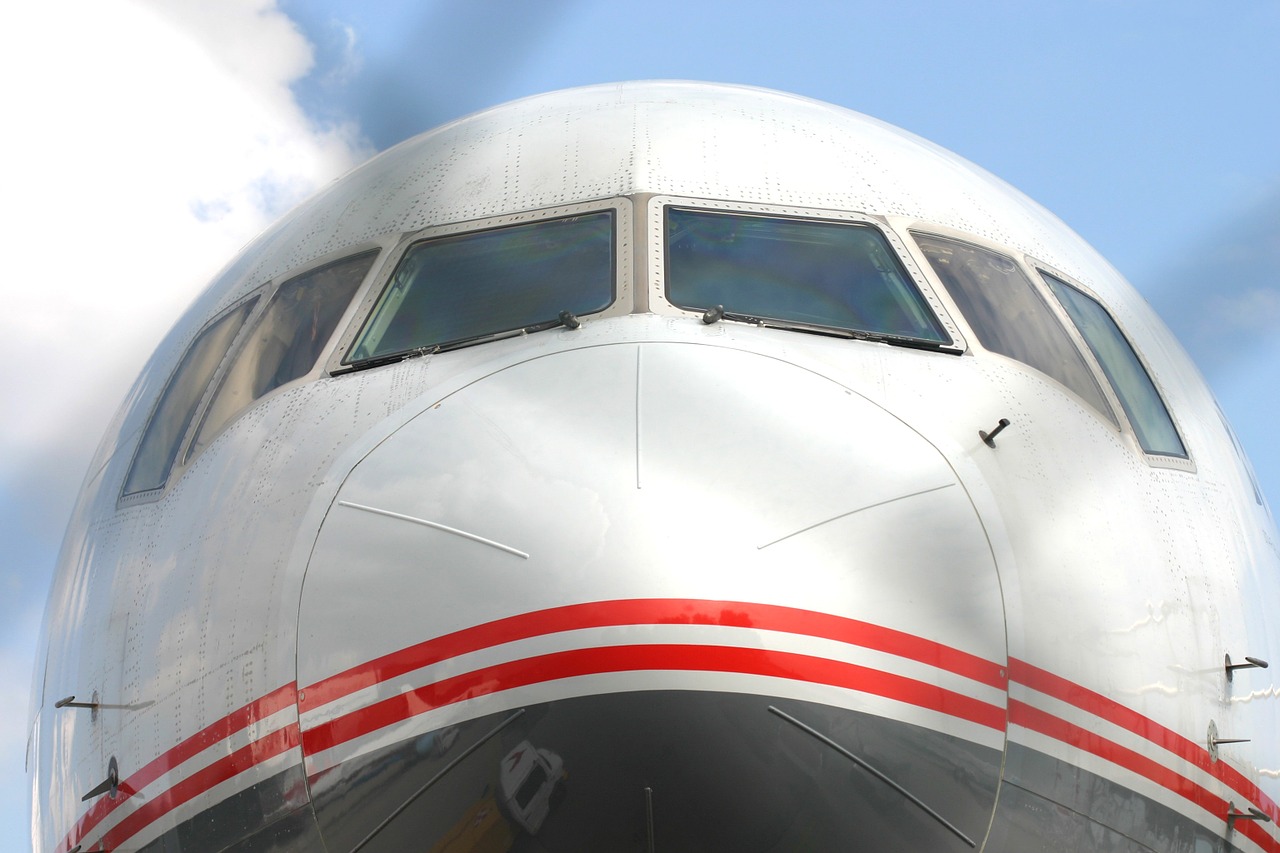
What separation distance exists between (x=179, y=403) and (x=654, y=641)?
3.35 meters

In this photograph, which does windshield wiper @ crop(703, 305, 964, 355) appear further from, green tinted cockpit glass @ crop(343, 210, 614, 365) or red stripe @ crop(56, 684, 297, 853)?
red stripe @ crop(56, 684, 297, 853)

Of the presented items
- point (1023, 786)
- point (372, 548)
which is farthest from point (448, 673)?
point (1023, 786)

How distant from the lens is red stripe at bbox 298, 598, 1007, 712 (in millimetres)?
3891

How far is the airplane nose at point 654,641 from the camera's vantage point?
12.6 feet

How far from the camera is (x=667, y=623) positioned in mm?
3875

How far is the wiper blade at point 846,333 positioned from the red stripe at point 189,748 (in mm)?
2075

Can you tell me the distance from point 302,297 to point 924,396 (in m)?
2.84

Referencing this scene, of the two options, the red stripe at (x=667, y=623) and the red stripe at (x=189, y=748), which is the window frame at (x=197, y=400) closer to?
the red stripe at (x=189, y=748)

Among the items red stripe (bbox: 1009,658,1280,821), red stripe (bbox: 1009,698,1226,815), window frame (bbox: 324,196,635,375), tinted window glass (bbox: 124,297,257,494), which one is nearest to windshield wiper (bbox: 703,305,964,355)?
window frame (bbox: 324,196,635,375)

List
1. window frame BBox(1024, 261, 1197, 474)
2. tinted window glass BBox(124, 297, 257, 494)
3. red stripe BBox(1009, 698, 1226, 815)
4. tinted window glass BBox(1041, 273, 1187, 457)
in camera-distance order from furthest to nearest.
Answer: tinted window glass BBox(124, 297, 257, 494) → tinted window glass BBox(1041, 273, 1187, 457) → window frame BBox(1024, 261, 1197, 474) → red stripe BBox(1009, 698, 1226, 815)

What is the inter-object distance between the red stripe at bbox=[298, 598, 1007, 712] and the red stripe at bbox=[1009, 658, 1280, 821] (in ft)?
0.54

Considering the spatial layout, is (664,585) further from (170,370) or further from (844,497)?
(170,370)

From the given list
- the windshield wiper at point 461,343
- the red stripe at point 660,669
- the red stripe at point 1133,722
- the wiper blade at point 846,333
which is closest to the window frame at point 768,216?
the wiper blade at point 846,333

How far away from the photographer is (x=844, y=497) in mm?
4234
